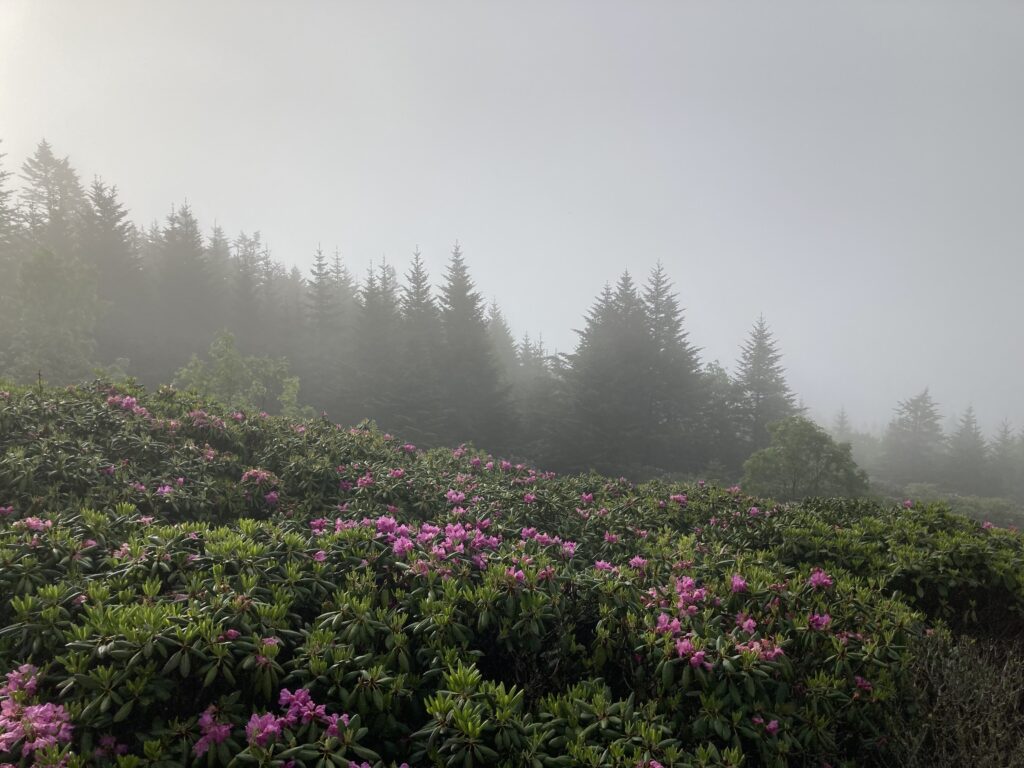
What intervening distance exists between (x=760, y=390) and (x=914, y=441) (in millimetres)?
26849

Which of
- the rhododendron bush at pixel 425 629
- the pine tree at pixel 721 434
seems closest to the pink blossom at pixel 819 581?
the rhododendron bush at pixel 425 629

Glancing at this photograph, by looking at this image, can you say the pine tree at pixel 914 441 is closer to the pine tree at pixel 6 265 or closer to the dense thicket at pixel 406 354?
the dense thicket at pixel 406 354

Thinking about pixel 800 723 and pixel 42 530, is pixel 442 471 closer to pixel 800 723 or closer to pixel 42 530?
pixel 42 530

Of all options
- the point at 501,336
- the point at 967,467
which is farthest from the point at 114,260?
the point at 967,467

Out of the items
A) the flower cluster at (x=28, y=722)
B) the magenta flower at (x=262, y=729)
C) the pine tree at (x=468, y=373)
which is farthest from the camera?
the pine tree at (x=468, y=373)

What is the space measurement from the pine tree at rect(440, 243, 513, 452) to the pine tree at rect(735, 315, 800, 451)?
1594 centimetres

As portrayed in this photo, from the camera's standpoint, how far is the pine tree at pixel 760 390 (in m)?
32.2

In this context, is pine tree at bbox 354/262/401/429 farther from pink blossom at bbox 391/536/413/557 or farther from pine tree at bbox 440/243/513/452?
pink blossom at bbox 391/536/413/557

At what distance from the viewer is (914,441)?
Result: 156ft

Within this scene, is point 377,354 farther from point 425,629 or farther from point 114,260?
point 425,629

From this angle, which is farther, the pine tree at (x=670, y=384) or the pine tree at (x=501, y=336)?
the pine tree at (x=501, y=336)

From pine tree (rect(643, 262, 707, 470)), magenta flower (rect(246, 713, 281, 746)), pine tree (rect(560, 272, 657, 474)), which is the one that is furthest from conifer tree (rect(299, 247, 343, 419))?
magenta flower (rect(246, 713, 281, 746))

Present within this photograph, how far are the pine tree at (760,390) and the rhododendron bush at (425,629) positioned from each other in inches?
1079

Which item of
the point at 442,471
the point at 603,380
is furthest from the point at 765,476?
the point at 442,471
